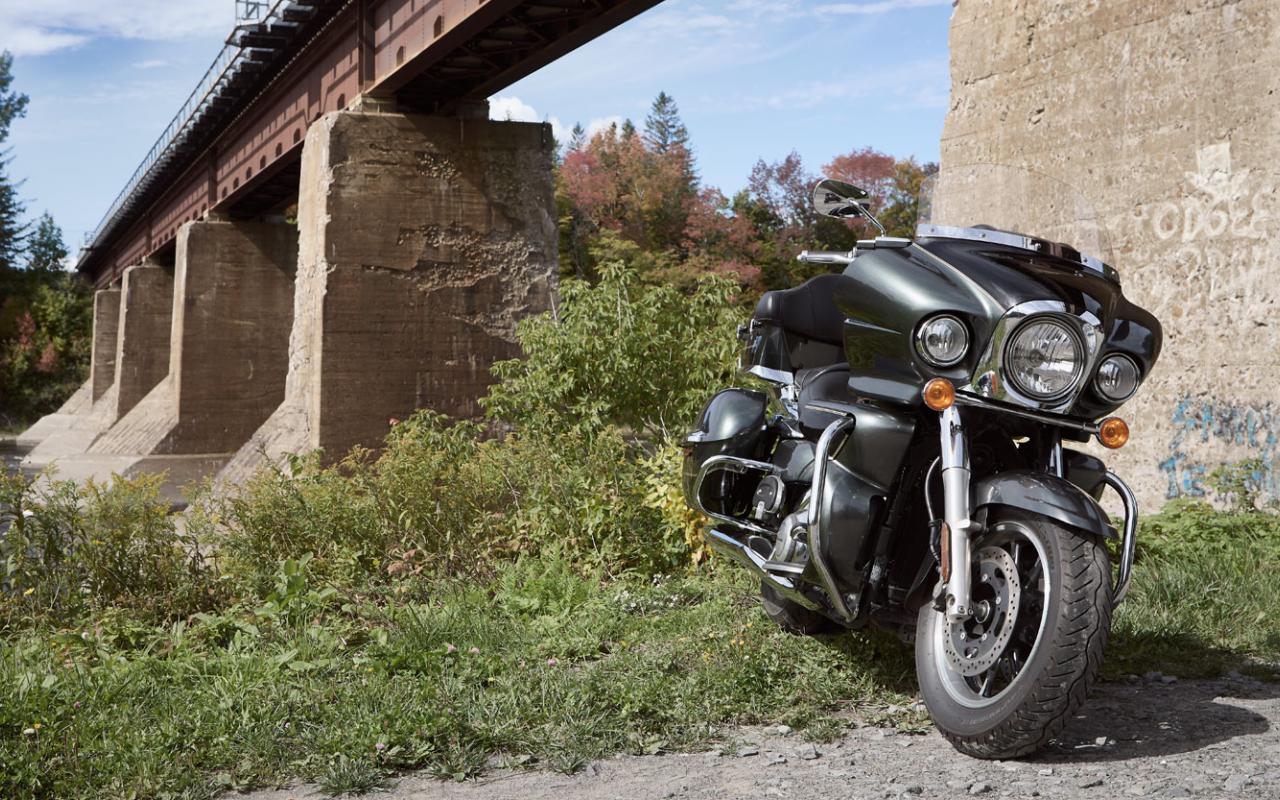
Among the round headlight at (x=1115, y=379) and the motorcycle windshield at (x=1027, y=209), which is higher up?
the motorcycle windshield at (x=1027, y=209)

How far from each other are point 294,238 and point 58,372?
36.5 m

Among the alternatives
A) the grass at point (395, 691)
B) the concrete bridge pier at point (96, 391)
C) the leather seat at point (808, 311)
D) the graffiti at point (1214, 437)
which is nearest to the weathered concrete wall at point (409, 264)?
the graffiti at point (1214, 437)

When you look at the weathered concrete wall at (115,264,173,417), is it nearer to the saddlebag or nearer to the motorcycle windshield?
the saddlebag

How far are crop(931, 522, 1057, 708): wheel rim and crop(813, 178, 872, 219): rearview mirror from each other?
127 centimetres

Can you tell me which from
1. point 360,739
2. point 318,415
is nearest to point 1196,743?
point 360,739

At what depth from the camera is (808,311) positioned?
454cm

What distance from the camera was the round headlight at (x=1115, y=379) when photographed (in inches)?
136

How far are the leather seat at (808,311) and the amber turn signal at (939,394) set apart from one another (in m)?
1.10

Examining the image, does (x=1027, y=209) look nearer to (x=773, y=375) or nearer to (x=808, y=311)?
(x=808, y=311)

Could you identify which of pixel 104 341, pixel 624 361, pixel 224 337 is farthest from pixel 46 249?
pixel 624 361

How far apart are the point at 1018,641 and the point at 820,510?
0.68m

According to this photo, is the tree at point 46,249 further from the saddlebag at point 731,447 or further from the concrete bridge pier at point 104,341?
the saddlebag at point 731,447

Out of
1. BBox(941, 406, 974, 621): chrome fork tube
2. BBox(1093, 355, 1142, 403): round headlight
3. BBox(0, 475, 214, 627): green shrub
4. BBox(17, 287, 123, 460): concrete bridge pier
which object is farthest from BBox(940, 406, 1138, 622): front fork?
BBox(17, 287, 123, 460): concrete bridge pier

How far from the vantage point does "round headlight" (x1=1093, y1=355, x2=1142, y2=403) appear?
346 centimetres
